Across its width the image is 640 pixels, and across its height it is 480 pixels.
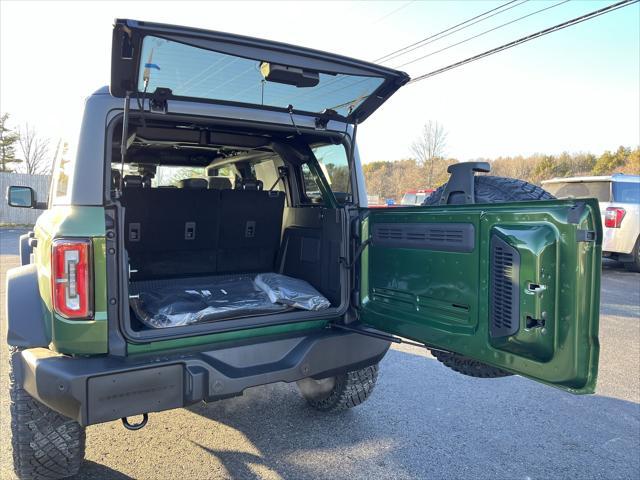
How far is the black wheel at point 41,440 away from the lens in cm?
243

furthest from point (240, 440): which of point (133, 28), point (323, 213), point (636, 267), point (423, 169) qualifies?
point (423, 169)

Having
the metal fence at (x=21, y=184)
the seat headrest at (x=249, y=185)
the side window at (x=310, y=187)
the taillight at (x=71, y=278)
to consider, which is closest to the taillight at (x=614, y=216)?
the side window at (x=310, y=187)

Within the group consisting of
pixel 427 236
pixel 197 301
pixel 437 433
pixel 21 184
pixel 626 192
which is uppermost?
pixel 21 184

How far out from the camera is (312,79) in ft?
8.72

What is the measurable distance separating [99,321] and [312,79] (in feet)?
5.52

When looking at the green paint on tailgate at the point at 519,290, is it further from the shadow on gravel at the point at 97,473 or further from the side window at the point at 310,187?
the shadow on gravel at the point at 97,473

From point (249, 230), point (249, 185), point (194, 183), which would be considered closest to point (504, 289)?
point (249, 230)

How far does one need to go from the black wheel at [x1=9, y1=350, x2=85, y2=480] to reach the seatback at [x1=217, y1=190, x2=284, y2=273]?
6.57 ft

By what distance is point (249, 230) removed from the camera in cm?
426

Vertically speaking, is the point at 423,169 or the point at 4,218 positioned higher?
the point at 423,169

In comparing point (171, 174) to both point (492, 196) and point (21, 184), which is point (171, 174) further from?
point (21, 184)

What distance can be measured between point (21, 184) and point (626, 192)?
2299cm

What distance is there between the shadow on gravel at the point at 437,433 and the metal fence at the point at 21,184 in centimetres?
2150

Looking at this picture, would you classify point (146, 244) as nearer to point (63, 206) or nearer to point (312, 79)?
point (63, 206)
